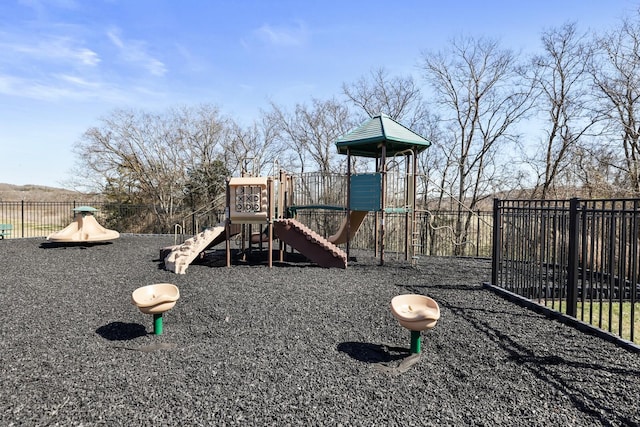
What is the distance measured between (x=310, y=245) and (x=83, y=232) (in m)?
8.65

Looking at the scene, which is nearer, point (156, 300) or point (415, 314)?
point (415, 314)

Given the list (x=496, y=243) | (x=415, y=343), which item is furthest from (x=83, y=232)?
(x=496, y=243)

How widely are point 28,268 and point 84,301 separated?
428cm

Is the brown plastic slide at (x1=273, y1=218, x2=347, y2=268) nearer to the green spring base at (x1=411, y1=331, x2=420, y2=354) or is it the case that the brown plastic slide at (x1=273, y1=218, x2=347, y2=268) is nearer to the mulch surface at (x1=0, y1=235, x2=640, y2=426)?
the mulch surface at (x1=0, y1=235, x2=640, y2=426)

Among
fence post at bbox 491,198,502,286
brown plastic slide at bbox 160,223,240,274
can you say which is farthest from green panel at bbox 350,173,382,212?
brown plastic slide at bbox 160,223,240,274

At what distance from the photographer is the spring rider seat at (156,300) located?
4.16 metres

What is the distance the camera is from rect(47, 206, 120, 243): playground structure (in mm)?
11922

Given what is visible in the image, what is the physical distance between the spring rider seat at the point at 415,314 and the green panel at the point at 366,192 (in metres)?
5.37

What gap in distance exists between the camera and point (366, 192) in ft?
31.3

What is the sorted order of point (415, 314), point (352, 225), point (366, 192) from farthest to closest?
point (352, 225) < point (366, 192) < point (415, 314)

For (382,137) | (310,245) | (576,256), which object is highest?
(382,137)

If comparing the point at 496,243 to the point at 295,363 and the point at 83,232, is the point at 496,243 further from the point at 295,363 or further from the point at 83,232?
the point at 83,232

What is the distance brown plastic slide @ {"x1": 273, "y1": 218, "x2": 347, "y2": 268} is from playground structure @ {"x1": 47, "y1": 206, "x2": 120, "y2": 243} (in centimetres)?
723

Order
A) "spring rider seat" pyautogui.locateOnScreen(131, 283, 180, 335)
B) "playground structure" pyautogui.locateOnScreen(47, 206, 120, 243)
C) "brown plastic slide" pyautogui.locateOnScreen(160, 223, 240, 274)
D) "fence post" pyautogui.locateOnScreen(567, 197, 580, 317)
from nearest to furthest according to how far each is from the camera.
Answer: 1. "spring rider seat" pyautogui.locateOnScreen(131, 283, 180, 335)
2. "fence post" pyautogui.locateOnScreen(567, 197, 580, 317)
3. "brown plastic slide" pyautogui.locateOnScreen(160, 223, 240, 274)
4. "playground structure" pyautogui.locateOnScreen(47, 206, 120, 243)
